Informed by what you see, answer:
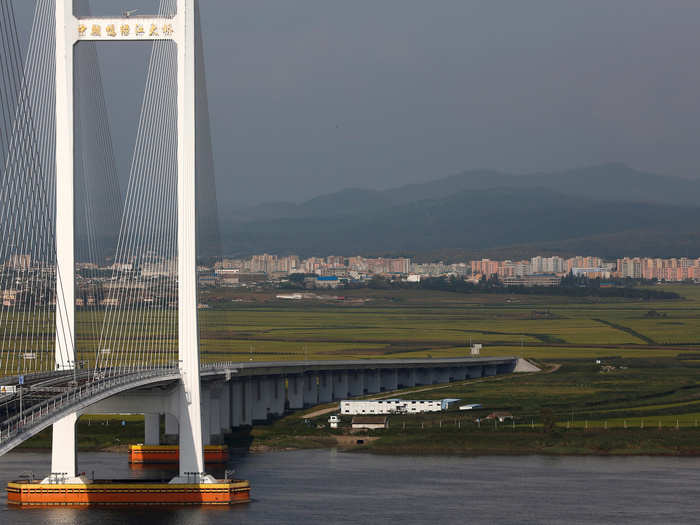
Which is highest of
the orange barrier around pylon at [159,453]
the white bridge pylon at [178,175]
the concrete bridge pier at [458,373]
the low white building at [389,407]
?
the white bridge pylon at [178,175]

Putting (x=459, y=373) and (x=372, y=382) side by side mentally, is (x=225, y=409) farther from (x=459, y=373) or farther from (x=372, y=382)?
(x=459, y=373)

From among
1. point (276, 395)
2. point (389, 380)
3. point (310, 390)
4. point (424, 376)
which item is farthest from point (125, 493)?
point (424, 376)

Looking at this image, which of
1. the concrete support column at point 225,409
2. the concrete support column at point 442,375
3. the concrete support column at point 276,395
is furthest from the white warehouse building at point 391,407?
the concrete support column at point 442,375

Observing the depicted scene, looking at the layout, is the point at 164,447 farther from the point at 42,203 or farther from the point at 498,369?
the point at 498,369

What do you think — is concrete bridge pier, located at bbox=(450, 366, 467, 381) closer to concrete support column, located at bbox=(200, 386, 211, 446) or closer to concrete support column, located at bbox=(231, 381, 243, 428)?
concrete support column, located at bbox=(231, 381, 243, 428)

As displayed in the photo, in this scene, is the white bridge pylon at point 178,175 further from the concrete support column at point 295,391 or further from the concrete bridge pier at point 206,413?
the concrete support column at point 295,391

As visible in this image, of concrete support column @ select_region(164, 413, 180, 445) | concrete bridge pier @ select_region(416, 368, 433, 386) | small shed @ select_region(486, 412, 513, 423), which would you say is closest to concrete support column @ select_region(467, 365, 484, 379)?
concrete bridge pier @ select_region(416, 368, 433, 386)
